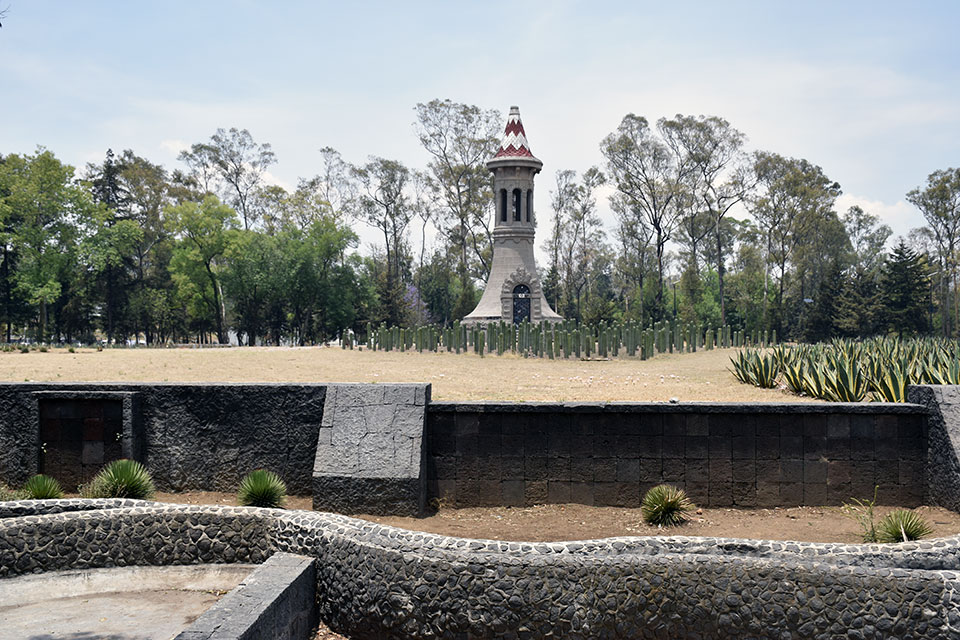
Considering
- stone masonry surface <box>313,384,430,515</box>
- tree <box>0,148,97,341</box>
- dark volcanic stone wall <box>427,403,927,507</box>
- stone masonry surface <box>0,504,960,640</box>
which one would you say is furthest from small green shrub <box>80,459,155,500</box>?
tree <box>0,148,97,341</box>

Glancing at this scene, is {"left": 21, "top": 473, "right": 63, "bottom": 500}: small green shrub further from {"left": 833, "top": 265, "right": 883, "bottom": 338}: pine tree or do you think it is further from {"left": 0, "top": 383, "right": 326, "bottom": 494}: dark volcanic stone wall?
{"left": 833, "top": 265, "right": 883, "bottom": 338}: pine tree

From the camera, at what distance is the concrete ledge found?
14.8 feet

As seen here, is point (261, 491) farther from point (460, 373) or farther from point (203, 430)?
point (460, 373)

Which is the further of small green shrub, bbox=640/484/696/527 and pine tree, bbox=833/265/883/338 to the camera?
pine tree, bbox=833/265/883/338

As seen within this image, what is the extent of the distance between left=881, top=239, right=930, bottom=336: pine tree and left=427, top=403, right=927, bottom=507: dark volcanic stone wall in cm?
4012

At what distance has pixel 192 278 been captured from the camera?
177 feet

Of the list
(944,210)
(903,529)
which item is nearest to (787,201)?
(944,210)

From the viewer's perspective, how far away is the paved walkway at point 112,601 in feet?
17.8

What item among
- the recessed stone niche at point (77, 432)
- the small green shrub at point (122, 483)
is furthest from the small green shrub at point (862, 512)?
the recessed stone niche at point (77, 432)

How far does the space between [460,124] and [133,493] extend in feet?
172

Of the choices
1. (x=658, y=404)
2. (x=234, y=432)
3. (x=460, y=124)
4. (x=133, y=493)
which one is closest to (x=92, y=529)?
(x=133, y=493)

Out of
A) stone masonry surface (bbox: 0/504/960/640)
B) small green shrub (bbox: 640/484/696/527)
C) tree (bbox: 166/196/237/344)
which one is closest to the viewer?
stone masonry surface (bbox: 0/504/960/640)

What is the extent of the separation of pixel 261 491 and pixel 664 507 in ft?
13.7

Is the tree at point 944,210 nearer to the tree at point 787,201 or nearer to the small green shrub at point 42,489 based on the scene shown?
the tree at point 787,201
